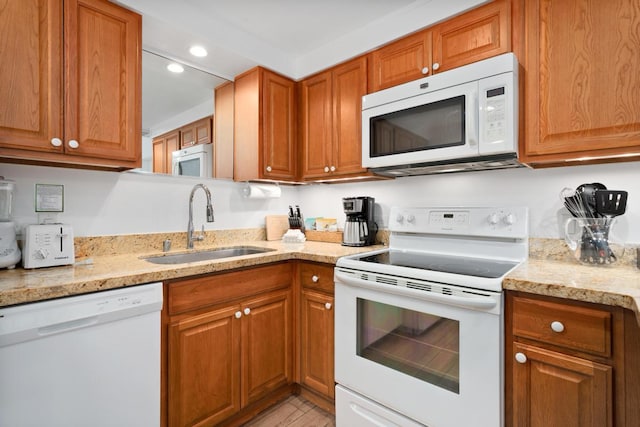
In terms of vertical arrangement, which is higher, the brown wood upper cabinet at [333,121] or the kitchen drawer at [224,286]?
the brown wood upper cabinet at [333,121]

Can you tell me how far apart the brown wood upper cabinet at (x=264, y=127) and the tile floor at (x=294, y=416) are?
1.48 m

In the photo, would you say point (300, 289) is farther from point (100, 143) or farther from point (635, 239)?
point (635, 239)

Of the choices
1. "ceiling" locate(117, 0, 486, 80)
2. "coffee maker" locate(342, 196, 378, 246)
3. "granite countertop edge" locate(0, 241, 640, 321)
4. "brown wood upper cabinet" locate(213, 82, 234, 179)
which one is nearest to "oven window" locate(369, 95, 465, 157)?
"coffee maker" locate(342, 196, 378, 246)

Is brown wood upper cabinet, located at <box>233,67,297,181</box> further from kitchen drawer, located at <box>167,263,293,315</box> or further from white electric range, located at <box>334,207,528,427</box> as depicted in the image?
white electric range, located at <box>334,207,528,427</box>

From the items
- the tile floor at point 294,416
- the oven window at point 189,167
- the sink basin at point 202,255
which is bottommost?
the tile floor at point 294,416

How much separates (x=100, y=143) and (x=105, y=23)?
1.93 ft

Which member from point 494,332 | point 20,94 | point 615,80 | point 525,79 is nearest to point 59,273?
point 20,94

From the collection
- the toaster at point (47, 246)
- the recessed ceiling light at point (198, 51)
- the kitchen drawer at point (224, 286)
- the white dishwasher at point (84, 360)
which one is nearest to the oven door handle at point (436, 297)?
the kitchen drawer at point (224, 286)

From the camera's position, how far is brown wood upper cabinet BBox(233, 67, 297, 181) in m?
2.21

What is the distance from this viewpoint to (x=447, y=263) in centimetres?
158

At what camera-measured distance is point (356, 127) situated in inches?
81.2

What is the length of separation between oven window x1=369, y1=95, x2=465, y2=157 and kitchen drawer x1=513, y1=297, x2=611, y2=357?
2.67ft

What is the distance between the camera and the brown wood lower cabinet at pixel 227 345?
1407 mm

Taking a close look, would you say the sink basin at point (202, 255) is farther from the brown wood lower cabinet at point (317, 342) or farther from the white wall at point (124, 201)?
the brown wood lower cabinet at point (317, 342)
